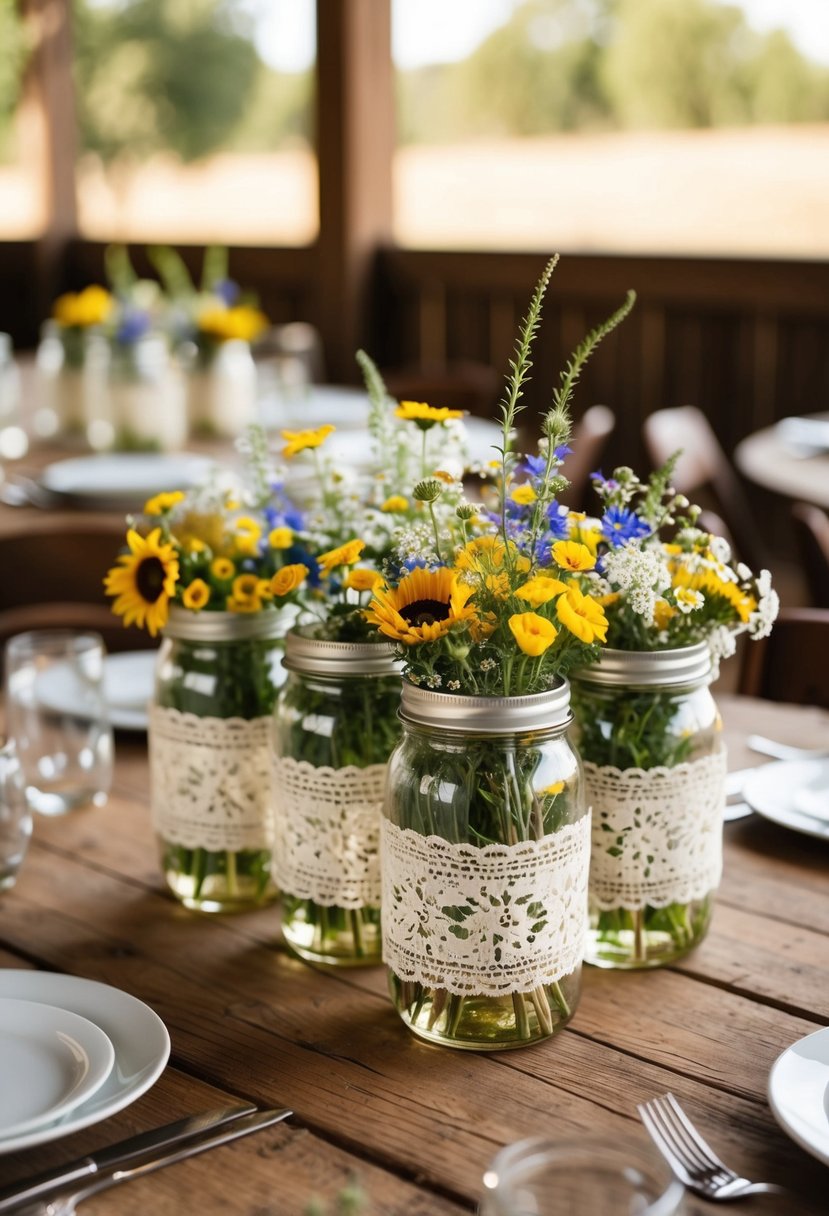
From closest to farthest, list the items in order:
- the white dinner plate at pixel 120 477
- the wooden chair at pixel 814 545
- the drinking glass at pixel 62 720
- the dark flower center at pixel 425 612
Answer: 1. the dark flower center at pixel 425 612
2. the drinking glass at pixel 62 720
3. the wooden chair at pixel 814 545
4. the white dinner plate at pixel 120 477

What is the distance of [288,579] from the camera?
945 mm

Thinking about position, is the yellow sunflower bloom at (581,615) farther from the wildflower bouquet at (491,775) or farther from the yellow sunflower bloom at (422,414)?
the yellow sunflower bloom at (422,414)

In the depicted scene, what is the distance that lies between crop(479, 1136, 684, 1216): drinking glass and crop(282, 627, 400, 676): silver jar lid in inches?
17.0

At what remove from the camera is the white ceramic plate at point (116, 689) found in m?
1.35

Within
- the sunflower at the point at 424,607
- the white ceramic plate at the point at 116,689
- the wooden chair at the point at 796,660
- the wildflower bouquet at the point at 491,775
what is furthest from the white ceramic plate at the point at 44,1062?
the wooden chair at the point at 796,660

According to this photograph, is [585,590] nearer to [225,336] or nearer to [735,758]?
[735,758]

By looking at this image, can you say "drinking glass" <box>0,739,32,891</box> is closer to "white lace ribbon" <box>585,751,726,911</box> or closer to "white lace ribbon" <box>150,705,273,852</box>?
"white lace ribbon" <box>150,705,273,852</box>

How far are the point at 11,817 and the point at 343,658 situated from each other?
327 mm

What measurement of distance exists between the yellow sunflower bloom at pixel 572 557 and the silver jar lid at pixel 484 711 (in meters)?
0.07

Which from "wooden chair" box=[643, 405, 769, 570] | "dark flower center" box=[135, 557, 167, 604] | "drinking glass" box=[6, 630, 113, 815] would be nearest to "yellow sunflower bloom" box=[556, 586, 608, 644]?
"dark flower center" box=[135, 557, 167, 604]

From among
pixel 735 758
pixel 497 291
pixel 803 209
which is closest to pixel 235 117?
pixel 497 291

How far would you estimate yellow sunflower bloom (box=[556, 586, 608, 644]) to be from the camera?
81 centimetres

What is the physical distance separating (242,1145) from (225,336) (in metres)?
2.65

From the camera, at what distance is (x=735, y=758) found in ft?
4.57
